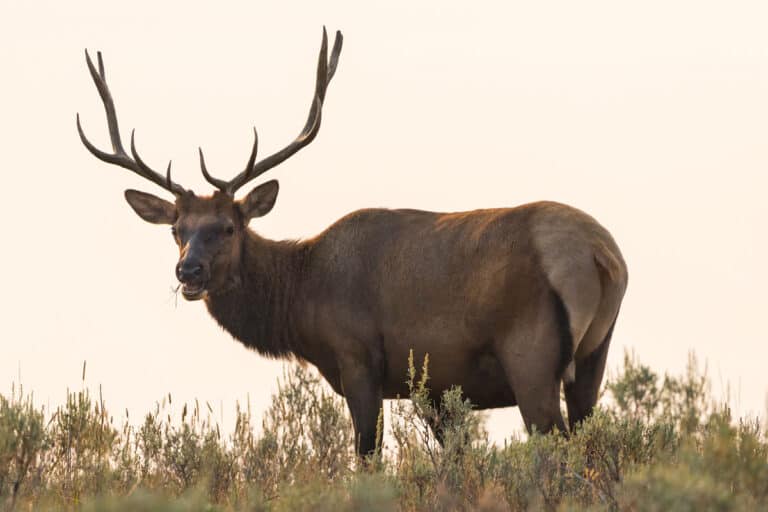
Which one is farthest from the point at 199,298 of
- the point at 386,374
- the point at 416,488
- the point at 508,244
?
the point at 416,488

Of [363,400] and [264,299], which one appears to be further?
[264,299]

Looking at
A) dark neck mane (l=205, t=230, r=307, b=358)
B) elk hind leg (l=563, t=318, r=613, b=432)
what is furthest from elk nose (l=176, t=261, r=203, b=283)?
elk hind leg (l=563, t=318, r=613, b=432)

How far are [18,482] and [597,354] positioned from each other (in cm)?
420

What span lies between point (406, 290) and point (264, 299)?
1.50m

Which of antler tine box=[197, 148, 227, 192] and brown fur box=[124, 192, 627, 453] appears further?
antler tine box=[197, 148, 227, 192]

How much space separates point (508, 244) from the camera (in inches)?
364

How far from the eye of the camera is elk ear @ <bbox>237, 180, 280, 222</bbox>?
36.1 feet

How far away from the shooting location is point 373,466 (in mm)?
8195

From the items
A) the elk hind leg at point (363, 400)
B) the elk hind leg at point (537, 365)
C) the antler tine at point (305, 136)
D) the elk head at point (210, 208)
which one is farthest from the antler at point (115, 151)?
the elk hind leg at point (537, 365)

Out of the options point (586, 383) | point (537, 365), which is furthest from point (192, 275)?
point (586, 383)

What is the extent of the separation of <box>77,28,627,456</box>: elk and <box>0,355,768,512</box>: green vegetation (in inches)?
17.7

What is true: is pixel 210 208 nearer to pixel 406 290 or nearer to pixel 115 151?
pixel 115 151

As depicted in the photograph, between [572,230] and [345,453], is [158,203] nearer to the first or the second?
[345,453]

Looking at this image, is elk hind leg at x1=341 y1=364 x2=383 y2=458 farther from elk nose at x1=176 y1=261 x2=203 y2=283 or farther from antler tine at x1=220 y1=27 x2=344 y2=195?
antler tine at x1=220 y1=27 x2=344 y2=195
